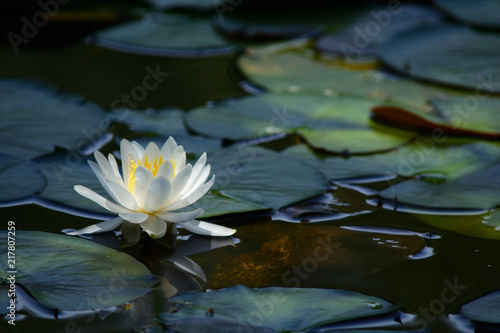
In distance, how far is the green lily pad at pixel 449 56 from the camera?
9.89 ft

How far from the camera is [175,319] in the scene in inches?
54.5

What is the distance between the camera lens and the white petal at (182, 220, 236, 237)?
1770mm

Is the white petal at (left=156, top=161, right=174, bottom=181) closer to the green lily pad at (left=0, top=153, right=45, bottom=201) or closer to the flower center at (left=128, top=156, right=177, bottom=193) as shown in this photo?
the flower center at (left=128, top=156, right=177, bottom=193)

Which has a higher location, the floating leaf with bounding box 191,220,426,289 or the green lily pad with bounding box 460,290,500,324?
the floating leaf with bounding box 191,220,426,289

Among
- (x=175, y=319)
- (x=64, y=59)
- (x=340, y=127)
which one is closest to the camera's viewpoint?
(x=175, y=319)

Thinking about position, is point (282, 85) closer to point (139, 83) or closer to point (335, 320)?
point (139, 83)

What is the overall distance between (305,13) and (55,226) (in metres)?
Answer: 2.62

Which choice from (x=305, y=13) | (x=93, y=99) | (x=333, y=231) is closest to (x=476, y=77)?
(x=305, y=13)

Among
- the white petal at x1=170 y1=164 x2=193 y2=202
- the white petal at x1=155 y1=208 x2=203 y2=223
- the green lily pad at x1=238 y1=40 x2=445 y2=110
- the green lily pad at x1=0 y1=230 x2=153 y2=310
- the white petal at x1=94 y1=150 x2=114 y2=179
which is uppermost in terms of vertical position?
the green lily pad at x1=238 y1=40 x2=445 y2=110

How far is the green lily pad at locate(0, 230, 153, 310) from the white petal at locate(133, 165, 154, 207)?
0.52 feet

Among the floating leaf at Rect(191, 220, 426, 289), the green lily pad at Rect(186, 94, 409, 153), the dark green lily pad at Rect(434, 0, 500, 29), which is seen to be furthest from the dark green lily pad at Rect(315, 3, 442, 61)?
the floating leaf at Rect(191, 220, 426, 289)

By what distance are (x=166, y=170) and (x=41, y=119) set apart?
1.01 meters

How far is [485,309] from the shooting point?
1500 millimetres

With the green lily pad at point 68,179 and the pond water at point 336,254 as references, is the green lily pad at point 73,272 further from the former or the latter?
the green lily pad at point 68,179
